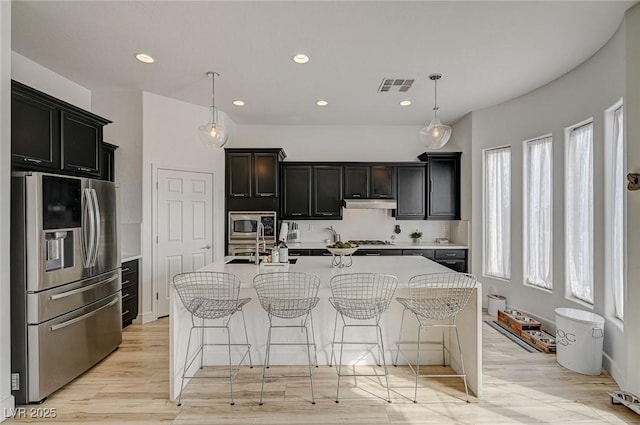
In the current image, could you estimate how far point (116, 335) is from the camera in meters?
3.32

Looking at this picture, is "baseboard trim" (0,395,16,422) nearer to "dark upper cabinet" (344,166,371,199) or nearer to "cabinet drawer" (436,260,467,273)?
"dark upper cabinet" (344,166,371,199)

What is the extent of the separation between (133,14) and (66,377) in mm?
2947

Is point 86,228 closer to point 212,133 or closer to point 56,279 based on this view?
point 56,279

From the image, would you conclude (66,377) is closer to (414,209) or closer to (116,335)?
(116,335)

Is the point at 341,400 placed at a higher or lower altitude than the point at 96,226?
lower

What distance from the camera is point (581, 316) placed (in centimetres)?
317

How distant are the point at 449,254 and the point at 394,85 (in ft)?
9.18

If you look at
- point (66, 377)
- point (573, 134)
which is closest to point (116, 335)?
point (66, 377)

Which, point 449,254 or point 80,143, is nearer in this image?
point 80,143

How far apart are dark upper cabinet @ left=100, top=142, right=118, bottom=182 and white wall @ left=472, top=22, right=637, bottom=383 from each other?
5.14m

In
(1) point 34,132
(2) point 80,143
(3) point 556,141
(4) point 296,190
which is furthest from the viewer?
(4) point 296,190

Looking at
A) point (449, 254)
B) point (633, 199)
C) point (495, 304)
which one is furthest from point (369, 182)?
point (633, 199)

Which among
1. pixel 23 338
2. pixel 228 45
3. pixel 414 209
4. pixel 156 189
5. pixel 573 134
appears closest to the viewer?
pixel 23 338

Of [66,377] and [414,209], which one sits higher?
[414,209]
